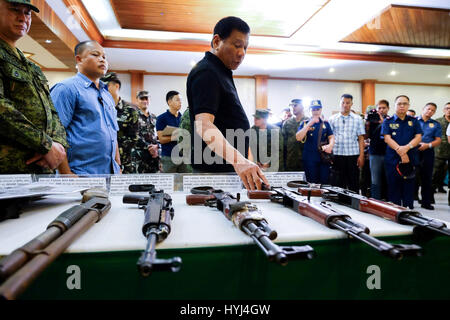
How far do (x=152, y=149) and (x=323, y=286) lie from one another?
3154mm

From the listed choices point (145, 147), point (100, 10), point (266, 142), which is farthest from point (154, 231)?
point (100, 10)

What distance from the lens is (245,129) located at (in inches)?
55.8

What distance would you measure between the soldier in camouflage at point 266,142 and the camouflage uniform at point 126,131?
1.60m

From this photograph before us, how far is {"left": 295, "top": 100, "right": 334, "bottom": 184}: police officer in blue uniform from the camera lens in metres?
3.92

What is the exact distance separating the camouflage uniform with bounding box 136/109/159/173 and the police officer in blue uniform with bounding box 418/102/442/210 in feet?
13.3

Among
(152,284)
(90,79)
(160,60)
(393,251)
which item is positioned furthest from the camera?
(160,60)

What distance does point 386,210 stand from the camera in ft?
2.76

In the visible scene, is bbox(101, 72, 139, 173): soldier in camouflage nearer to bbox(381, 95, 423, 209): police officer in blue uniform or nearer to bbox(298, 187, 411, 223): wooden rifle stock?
bbox(298, 187, 411, 223): wooden rifle stock

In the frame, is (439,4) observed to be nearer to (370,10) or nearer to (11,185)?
(370,10)

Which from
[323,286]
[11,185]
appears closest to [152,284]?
[323,286]

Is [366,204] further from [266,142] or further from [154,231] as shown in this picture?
[266,142]

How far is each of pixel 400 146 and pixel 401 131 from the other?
224 millimetres

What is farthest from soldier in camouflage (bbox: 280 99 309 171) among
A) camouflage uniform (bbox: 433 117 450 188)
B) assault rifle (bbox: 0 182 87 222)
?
assault rifle (bbox: 0 182 87 222)

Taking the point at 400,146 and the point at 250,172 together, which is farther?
the point at 400,146
